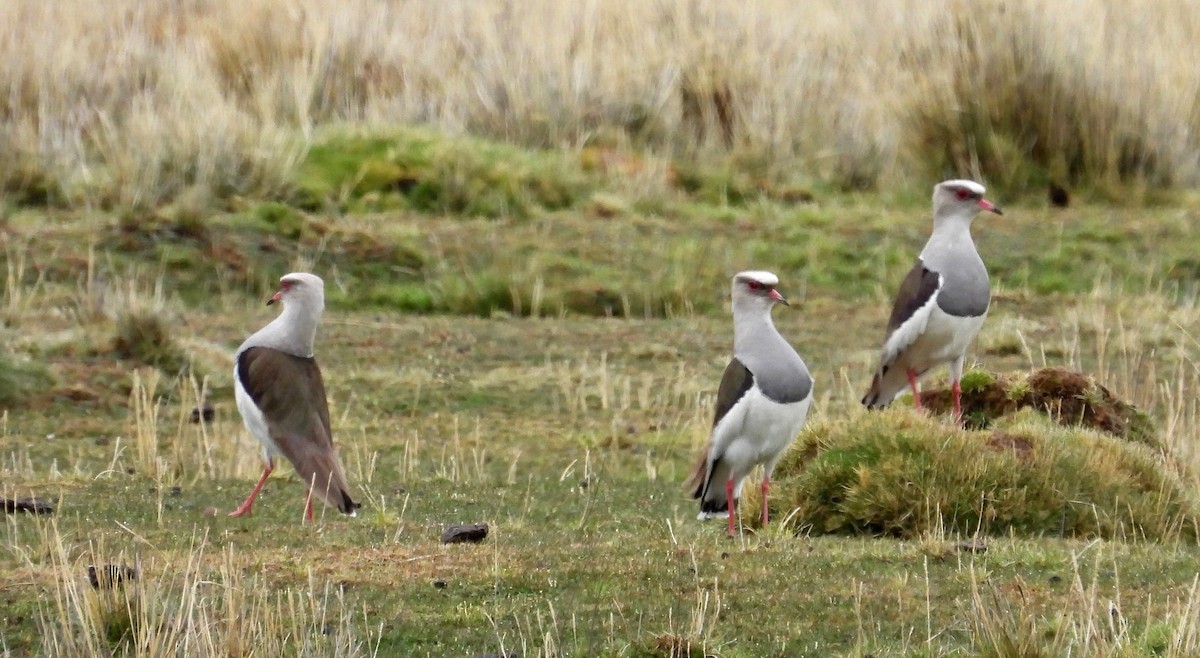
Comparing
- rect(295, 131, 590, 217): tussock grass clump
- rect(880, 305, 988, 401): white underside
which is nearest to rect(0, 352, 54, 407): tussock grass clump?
rect(880, 305, 988, 401): white underside

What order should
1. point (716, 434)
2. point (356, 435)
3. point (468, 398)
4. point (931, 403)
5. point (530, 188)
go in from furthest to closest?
point (530, 188), point (468, 398), point (356, 435), point (931, 403), point (716, 434)

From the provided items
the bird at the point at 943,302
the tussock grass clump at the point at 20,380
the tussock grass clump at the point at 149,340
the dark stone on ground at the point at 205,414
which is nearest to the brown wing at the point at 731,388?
the bird at the point at 943,302

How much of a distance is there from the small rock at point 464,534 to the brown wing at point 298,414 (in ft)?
3.07

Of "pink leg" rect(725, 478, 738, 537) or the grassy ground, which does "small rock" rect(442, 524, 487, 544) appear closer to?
the grassy ground

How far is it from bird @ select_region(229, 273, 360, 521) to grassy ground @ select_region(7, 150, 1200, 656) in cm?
22

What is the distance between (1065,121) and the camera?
20328 millimetres

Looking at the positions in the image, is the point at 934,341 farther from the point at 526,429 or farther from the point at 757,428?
the point at 526,429

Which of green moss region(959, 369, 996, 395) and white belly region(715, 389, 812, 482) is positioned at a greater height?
white belly region(715, 389, 812, 482)

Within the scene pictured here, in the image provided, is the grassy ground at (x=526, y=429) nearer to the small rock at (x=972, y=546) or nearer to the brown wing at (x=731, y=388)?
the small rock at (x=972, y=546)

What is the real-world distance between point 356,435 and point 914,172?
412 inches

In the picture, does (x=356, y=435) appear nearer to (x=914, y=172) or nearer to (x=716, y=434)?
(x=716, y=434)

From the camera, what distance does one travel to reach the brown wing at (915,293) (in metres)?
10.4

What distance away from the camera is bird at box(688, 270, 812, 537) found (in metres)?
8.17

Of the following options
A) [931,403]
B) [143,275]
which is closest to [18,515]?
[931,403]
